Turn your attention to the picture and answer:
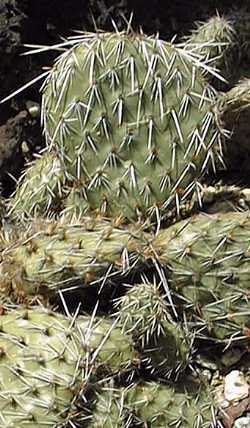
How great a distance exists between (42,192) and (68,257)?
0.51 metres

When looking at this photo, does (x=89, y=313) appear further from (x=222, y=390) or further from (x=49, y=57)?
(x=49, y=57)

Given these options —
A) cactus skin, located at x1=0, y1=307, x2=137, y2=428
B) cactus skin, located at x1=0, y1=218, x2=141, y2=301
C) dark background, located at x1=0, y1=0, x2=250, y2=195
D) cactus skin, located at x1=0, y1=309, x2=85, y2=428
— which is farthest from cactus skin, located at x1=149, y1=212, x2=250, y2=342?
dark background, located at x1=0, y1=0, x2=250, y2=195

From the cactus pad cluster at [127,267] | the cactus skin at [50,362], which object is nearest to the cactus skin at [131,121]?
the cactus pad cluster at [127,267]

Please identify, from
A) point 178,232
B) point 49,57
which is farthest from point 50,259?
point 49,57

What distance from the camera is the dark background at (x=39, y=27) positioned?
3646mm

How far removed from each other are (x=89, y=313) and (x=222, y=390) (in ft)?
1.69

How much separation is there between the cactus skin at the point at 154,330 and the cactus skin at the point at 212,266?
82 mm

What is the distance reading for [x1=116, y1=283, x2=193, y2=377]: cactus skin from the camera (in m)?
2.74

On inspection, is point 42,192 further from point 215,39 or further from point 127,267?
point 215,39

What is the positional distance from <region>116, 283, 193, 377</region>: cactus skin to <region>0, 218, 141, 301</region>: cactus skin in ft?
0.32

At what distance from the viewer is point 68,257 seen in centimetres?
279

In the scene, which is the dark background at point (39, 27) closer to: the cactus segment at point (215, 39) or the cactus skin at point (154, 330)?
the cactus segment at point (215, 39)

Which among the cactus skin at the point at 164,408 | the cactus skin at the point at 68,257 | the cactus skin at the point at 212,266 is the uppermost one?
the cactus skin at the point at 68,257

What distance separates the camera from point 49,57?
3826mm
